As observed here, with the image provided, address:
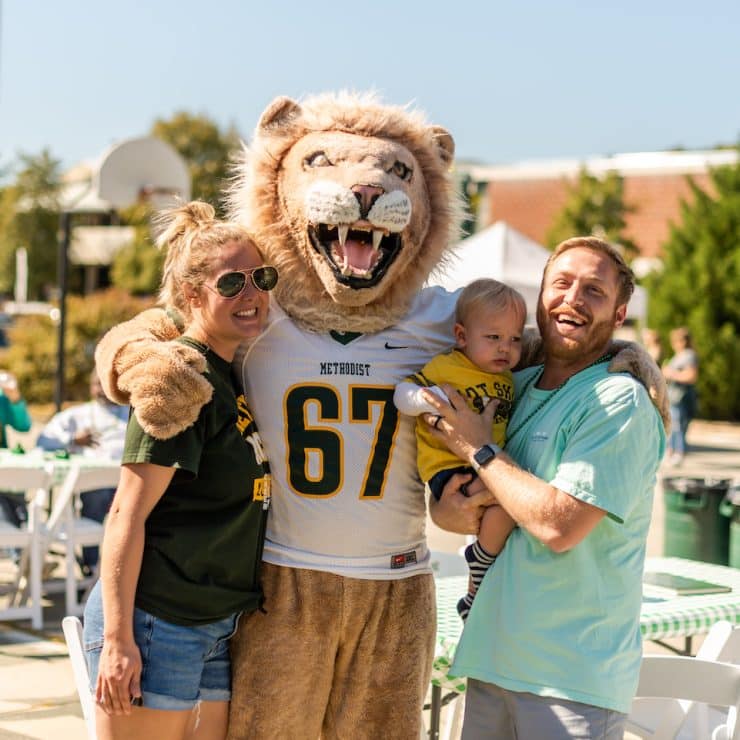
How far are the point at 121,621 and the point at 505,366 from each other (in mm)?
1228

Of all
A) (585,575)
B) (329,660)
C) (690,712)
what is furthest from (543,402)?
(690,712)

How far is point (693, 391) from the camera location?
14.9 m

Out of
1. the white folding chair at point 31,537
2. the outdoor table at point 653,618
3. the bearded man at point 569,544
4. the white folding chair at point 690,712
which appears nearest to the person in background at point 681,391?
the white folding chair at point 31,537

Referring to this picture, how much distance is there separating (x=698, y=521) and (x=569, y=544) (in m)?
4.78

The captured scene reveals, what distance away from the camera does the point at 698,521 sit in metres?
6.97

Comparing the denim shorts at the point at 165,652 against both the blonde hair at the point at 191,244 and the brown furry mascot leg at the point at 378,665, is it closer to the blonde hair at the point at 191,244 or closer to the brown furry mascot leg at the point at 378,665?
the brown furry mascot leg at the point at 378,665

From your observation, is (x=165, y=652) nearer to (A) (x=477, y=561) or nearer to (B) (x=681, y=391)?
(A) (x=477, y=561)

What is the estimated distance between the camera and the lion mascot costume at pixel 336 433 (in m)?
2.87

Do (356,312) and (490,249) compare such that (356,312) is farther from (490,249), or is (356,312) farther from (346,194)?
(490,249)

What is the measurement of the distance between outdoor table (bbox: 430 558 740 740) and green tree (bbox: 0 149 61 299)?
41.6m

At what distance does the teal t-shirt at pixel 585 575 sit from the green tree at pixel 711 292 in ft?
61.9

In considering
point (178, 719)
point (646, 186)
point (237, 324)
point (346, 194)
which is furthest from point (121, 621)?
point (646, 186)

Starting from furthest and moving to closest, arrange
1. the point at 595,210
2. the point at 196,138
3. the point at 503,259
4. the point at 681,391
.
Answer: the point at 196,138 → the point at 595,210 → the point at 681,391 → the point at 503,259

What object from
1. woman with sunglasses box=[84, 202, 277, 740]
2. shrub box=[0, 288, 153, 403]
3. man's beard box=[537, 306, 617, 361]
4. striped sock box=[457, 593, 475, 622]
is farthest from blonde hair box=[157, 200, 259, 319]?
shrub box=[0, 288, 153, 403]
